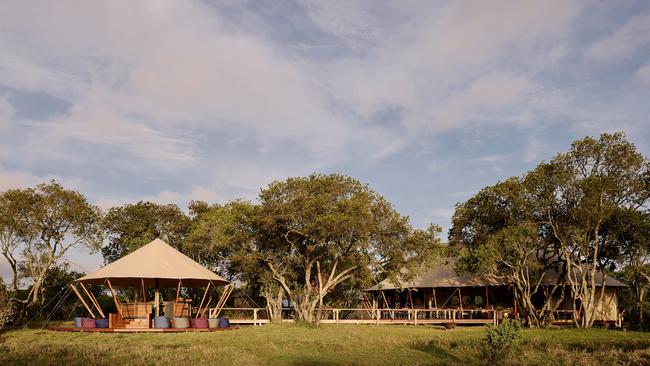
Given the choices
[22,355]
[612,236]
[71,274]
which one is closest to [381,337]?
[22,355]

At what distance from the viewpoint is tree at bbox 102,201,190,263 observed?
5303 cm

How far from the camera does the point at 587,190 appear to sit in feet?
109

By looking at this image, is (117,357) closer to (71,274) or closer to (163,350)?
(163,350)

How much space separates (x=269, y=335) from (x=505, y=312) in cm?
2060

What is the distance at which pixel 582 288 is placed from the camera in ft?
118

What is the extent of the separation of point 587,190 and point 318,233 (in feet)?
54.0

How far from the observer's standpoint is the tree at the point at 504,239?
1387 inches

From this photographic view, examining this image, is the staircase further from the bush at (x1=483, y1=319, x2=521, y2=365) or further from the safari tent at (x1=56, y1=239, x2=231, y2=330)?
the bush at (x1=483, y1=319, x2=521, y2=365)

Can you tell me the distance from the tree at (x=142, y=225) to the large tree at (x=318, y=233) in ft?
48.0

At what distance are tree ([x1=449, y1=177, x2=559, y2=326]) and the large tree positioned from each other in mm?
2827

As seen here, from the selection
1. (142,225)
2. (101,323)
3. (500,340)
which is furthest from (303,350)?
(142,225)

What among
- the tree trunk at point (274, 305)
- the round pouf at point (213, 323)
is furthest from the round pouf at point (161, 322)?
the tree trunk at point (274, 305)

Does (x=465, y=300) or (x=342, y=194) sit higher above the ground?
(x=342, y=194)

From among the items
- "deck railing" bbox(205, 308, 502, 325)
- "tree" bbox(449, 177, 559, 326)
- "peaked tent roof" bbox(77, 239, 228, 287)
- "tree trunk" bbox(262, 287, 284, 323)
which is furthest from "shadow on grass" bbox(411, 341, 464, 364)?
"tree trunk" bbox(262, 287, 284, 323)
